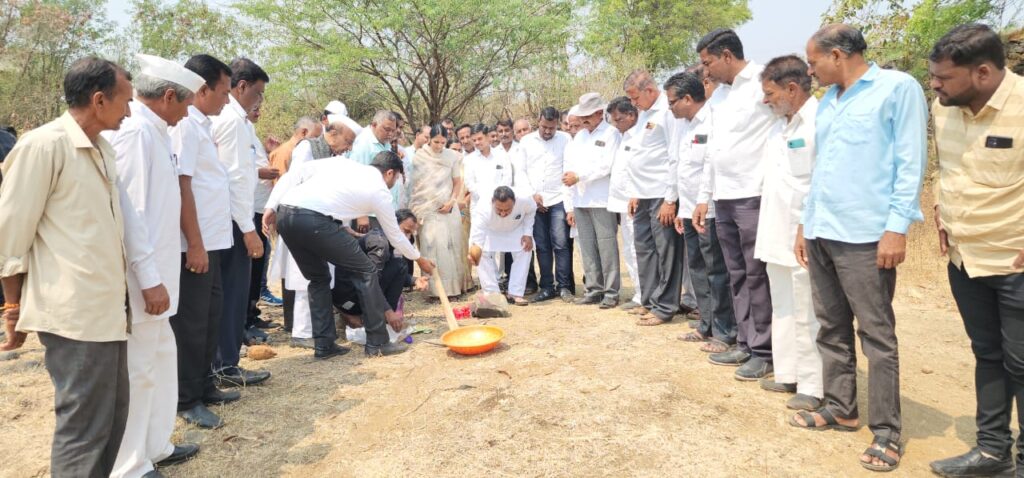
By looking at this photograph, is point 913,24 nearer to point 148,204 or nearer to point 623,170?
point 623,170

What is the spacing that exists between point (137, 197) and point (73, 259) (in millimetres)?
597

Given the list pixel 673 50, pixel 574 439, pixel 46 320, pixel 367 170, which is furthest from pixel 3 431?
pixel 673 50

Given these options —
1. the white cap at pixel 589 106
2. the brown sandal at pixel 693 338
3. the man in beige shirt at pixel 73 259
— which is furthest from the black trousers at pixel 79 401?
the white cap at pixel 589 106

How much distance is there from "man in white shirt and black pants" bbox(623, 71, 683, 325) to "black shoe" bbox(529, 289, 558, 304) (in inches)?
55.7

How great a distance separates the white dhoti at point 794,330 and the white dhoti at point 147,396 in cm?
322

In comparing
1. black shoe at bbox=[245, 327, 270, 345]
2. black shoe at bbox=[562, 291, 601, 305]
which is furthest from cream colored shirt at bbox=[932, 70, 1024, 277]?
black shoe at bbox=[245, 327, 270, 345]

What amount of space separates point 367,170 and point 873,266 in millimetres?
3304

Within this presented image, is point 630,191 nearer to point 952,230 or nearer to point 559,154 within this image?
point 559,154

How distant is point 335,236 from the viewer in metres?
4.66

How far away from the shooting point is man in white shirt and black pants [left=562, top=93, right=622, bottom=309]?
6422 millimetres

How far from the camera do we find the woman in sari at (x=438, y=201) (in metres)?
7.07

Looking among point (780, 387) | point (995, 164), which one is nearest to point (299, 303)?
point (780, 387)

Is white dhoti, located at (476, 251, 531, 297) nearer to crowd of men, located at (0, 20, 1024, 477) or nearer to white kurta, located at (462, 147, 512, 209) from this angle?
white kurta, located at (462, 147, 512, 209)

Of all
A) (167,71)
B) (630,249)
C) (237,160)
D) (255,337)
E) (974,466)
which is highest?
(167,71)
